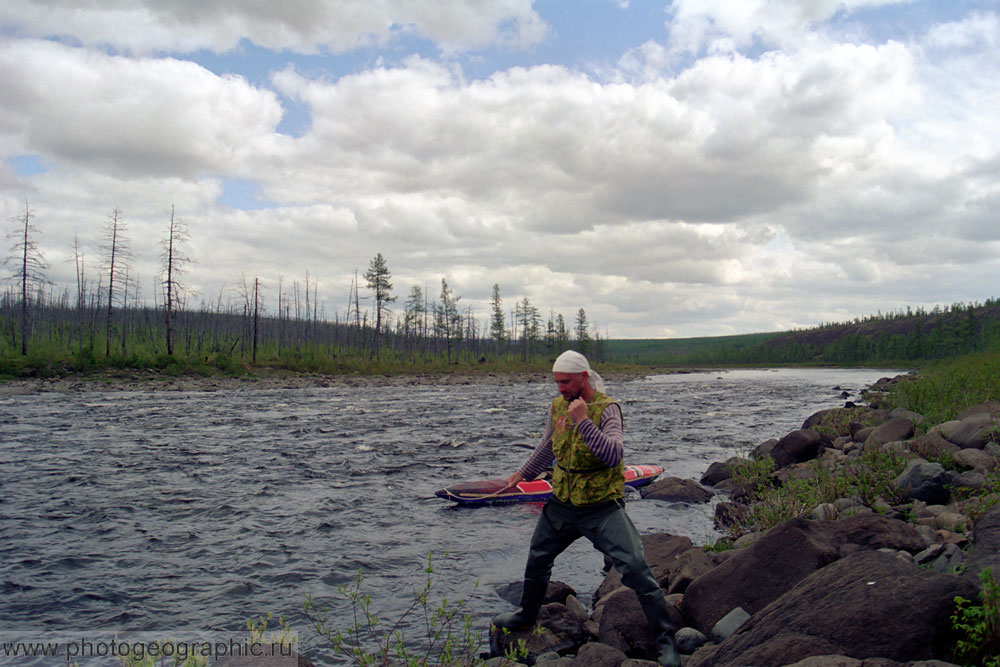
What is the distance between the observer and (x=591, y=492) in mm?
5211

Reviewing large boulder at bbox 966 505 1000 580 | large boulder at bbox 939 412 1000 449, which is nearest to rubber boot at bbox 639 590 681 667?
large boulder at bbox 966 505 1000 580

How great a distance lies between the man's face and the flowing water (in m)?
2.13

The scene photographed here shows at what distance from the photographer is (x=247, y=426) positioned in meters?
22.3

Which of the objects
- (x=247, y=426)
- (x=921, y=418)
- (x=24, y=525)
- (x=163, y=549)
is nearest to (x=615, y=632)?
(x=163, y=549)

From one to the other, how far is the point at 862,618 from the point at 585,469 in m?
2.16

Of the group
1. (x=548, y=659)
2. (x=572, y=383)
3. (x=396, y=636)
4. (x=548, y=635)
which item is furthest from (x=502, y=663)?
(x=572, y=383)

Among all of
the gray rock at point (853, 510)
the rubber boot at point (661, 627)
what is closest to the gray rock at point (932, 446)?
the gray rock at point (853, 510)

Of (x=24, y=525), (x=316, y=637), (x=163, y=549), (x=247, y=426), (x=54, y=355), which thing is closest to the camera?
(x=316, y=637)

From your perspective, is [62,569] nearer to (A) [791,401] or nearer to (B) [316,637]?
(B) [316,637]

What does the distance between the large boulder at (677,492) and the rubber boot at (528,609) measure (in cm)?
702

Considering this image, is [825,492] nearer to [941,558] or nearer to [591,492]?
[941,558]

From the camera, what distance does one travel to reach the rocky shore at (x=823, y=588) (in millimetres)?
3941

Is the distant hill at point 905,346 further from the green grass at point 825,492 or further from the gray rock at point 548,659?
the gray rock at point 548,659

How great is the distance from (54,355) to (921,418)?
4813 cm
